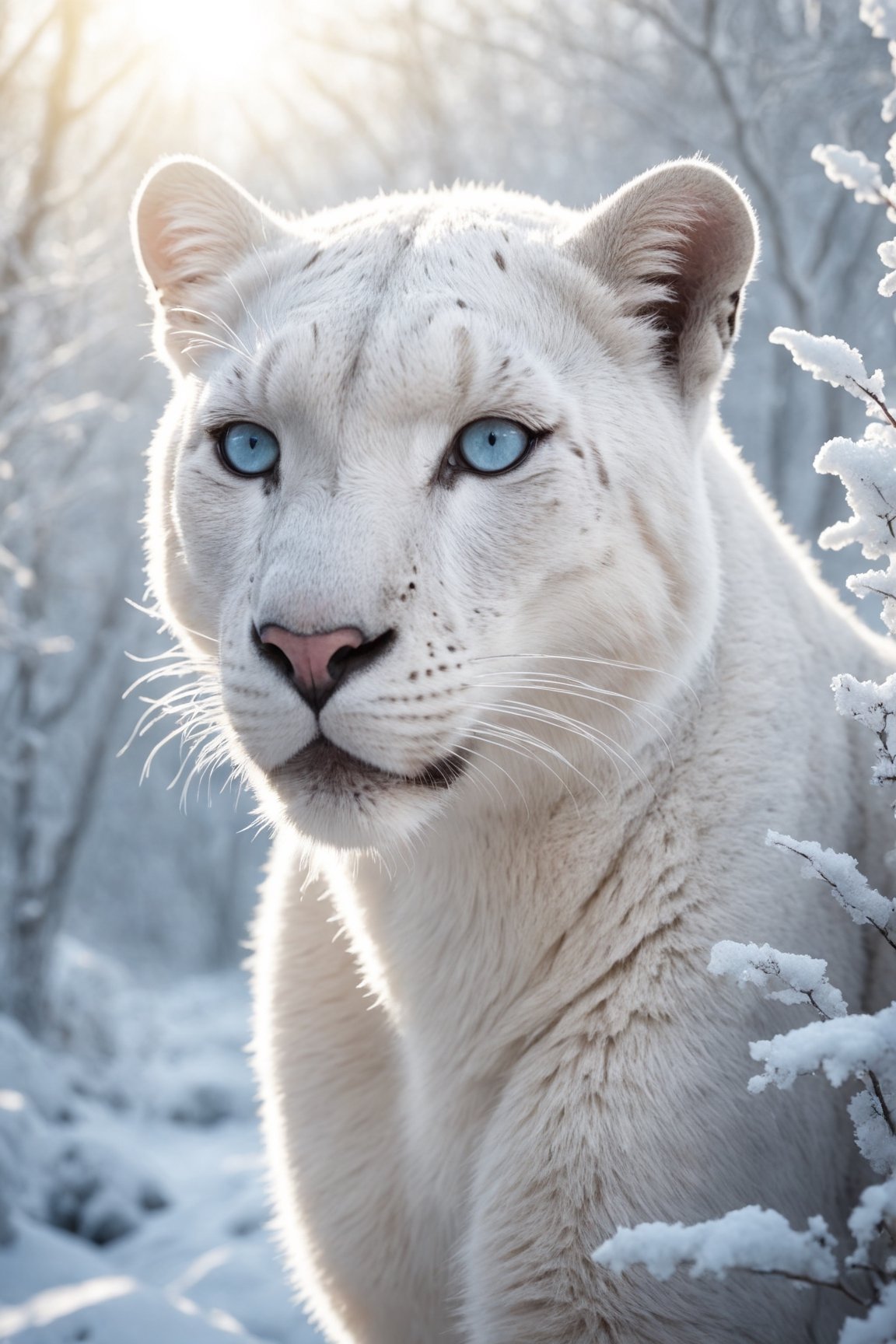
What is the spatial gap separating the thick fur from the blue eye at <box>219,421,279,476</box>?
0.10 feet

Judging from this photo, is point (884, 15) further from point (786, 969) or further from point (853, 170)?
point (786, 969)

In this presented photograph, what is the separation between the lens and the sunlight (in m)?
6.18

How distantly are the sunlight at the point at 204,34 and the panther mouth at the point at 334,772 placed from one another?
5275mm

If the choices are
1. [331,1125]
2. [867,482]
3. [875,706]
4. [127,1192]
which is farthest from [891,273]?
[127,1192]

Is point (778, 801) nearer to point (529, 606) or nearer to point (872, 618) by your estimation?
point (529, 606)

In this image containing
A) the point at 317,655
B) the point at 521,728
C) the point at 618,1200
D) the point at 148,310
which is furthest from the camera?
the point at 148,310

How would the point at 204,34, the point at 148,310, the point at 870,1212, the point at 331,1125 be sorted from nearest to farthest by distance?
the point at 870,1212
the point at 331,1125
the point at 204,34
the point at 148,310

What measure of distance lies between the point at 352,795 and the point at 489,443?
0.62 m

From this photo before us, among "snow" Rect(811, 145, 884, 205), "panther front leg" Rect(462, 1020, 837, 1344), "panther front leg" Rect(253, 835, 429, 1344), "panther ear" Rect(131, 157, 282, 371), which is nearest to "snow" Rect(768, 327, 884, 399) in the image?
"snow" Rect(811, 145, 884, 205)

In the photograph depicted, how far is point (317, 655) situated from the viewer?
1853 millimetres

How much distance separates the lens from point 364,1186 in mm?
2502

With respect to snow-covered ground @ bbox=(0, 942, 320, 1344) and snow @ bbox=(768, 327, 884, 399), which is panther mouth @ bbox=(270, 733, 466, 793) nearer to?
snow @ bbox=(768, 327, 884, 399)

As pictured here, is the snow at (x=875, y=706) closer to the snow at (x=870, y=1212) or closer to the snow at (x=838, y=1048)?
the snow at (x=838, y=1048)

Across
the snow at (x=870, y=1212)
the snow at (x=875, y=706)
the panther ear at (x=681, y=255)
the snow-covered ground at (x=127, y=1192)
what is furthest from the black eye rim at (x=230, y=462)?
the snow-covered ground at (x=127, y=1192)
